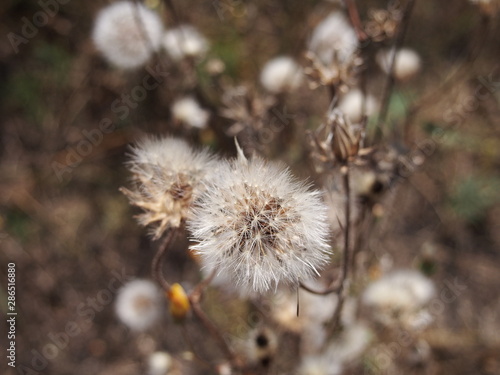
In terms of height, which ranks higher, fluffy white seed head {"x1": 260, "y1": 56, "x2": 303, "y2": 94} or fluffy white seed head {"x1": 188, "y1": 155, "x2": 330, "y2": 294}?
fluffy white seed head {"x1": 260, "y1": 56, "x2": 303, "y2": 94}

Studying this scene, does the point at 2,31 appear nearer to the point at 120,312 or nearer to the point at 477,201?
the point at 120,312

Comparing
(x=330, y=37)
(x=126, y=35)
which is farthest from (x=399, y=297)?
(x=126, y=35)

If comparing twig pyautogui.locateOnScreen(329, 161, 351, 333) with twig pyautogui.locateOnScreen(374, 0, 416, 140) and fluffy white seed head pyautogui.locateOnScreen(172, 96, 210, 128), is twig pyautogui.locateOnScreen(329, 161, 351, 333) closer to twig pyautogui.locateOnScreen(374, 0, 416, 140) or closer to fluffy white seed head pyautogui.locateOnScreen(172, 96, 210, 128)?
twig pyautogui.locateOnScreen(374, 0, 416, 140)

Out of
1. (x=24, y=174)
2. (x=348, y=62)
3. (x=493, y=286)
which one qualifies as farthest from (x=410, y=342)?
(x=24, y=174)

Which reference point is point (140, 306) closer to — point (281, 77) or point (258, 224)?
point (258, 224)

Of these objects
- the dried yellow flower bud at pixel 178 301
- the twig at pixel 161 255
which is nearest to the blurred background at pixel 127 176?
the dried yellow flower bud at pixel 178 301

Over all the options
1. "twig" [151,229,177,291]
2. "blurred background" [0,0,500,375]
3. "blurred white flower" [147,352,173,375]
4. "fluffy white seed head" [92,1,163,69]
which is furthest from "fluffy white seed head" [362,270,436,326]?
"fluffy white seed head" [92,1,163,69]
